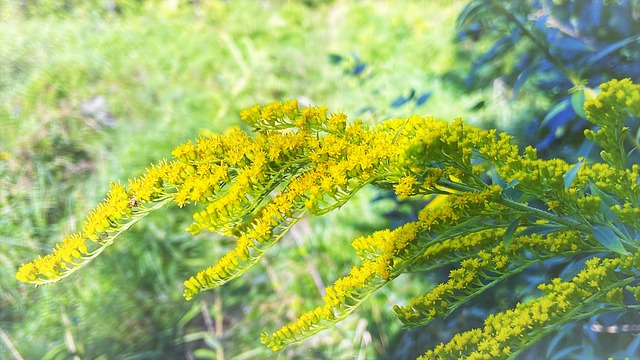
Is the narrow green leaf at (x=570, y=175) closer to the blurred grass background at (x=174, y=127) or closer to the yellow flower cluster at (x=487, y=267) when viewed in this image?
the yellow flower cluster at (x=487, y=267)

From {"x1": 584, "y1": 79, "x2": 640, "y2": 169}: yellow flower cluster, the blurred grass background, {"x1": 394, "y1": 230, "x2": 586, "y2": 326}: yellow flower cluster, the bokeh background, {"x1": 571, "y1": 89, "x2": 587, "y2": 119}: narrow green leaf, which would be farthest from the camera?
the blurred grass background

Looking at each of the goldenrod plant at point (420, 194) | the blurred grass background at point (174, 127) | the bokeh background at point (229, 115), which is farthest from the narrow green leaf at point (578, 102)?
the blurred grass background at point (174, 127)

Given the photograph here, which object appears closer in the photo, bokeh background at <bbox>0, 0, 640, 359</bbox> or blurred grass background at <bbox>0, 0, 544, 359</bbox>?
bokeh background at <bbox>0, 0, 640, 359</bbox>

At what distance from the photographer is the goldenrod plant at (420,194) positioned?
1.04 metres

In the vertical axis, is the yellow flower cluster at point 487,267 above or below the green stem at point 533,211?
below

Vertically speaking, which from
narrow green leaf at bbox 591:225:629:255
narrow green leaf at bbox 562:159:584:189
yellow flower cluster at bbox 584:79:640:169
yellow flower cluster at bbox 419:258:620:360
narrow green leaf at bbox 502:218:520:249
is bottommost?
yellow flower cluster at bbox 419:258:620:360

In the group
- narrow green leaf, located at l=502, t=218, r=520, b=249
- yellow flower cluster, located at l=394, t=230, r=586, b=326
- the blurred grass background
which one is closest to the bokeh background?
the blurred grass background

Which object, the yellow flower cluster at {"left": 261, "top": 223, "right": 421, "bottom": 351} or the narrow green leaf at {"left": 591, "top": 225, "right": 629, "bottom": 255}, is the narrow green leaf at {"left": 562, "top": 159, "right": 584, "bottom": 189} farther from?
the yellow flower cluster at {"left": 261, "top": 223, "right": 421, "bottom": 351}

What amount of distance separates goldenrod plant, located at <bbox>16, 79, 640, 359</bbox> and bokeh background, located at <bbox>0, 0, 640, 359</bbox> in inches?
17.1

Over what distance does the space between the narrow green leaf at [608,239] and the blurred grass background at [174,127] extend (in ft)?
3.98

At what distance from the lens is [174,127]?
12.5 ft

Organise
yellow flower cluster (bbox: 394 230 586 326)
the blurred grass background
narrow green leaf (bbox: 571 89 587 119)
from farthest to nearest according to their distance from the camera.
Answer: the blurred grass background < narrow green leaf (bbox: 571 89 587 119) < yellow flower cluster (bbox: 394 230 586 326)

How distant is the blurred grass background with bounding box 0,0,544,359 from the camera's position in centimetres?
283

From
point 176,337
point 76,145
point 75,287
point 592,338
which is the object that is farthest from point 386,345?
point 76,145
